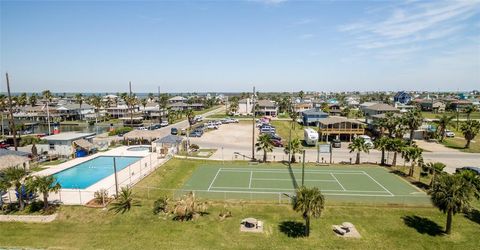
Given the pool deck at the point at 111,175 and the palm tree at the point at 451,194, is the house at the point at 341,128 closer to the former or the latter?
the pool deck at the point at 111,175

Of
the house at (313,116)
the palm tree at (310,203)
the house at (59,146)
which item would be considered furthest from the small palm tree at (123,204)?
the house at (313,116)

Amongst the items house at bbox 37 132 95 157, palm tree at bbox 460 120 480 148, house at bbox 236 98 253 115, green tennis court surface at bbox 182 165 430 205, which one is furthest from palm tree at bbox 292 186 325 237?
house at bbox 236 98 253 115

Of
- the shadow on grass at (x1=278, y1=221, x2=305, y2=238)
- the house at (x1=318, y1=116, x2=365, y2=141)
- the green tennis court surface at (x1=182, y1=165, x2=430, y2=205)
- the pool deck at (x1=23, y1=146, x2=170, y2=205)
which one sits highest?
the house at (x1=318, y1=116, x2=365, y2=141)

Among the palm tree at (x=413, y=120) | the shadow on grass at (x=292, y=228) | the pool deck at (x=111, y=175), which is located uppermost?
the palm tree at (x=413, y=120)

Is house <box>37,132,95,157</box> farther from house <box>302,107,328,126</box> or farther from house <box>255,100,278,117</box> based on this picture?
house <box>255,100,278,117</box>

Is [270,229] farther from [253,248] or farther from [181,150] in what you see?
[181,150]

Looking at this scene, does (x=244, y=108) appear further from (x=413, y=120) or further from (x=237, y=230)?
(x=237, y=230)

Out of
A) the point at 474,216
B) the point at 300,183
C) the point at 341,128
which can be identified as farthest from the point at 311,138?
the point at 474,216
